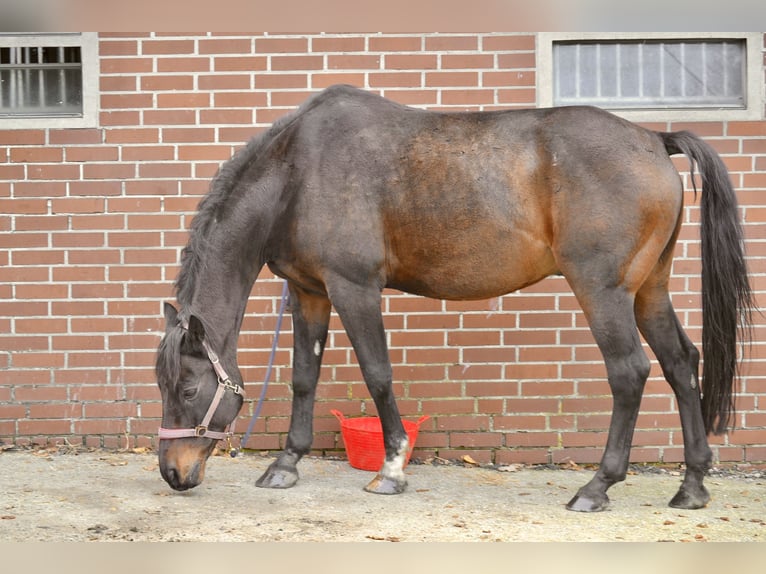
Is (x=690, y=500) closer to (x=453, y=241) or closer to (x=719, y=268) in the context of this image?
(x=719, y=268)

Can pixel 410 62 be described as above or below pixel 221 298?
above

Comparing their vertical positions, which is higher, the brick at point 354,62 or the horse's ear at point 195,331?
the brick at point 354,62

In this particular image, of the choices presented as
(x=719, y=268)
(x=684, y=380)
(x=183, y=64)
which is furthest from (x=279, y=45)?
(x=684, y=380)

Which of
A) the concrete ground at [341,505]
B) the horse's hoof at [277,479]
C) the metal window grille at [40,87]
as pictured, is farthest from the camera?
the metal window grille at [40,87]

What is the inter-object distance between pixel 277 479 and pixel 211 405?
692 mm

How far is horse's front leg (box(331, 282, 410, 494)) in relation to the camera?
405cm

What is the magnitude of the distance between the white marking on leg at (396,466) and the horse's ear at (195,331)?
1161mm

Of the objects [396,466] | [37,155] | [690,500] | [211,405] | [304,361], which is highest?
[37,155]

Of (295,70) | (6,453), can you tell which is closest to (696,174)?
(295,70)

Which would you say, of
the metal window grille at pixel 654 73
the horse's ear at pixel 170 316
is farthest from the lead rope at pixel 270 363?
the metal window grille at pixel 654 73

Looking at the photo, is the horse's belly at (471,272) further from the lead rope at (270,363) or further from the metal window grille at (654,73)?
the metal window grille at (654,73)

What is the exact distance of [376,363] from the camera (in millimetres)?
4105

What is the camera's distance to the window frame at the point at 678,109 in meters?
4.87

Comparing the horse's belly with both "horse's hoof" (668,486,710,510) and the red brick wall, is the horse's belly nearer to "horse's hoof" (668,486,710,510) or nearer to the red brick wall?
the red brick wall
